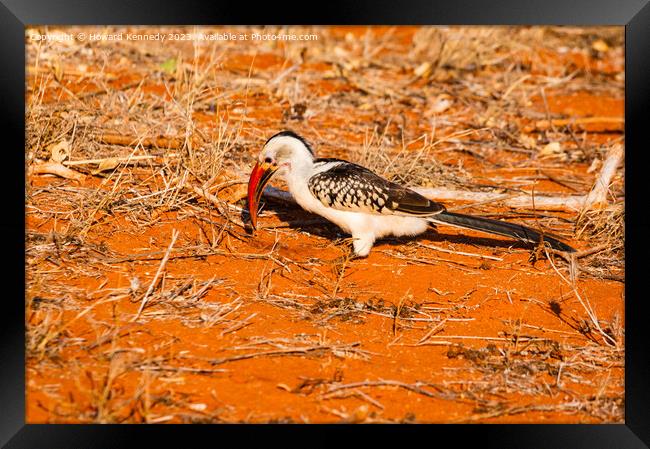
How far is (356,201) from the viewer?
475 cm

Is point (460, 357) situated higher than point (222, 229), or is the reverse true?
point (222, 229)

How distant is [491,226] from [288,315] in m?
1.48

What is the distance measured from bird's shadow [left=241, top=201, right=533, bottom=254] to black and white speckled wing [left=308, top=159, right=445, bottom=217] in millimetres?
405

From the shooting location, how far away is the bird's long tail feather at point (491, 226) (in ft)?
15.8

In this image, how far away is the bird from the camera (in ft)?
15.6

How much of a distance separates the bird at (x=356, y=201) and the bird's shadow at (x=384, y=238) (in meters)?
0.22

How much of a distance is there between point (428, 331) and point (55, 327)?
1.83 meters

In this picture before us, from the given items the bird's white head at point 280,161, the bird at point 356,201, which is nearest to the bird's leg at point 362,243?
the bird at point 356,201

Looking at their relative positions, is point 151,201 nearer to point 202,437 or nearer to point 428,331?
point 428,331

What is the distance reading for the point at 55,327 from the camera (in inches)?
139

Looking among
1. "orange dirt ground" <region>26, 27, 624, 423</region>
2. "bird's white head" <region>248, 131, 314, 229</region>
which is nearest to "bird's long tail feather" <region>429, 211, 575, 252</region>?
"orange dirt ground" <region>26, 27, 624, 423</region>

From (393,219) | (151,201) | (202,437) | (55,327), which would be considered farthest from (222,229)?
(202,437)

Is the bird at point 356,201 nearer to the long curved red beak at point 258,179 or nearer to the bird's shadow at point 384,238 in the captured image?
the long curved red beak at point 258,179
